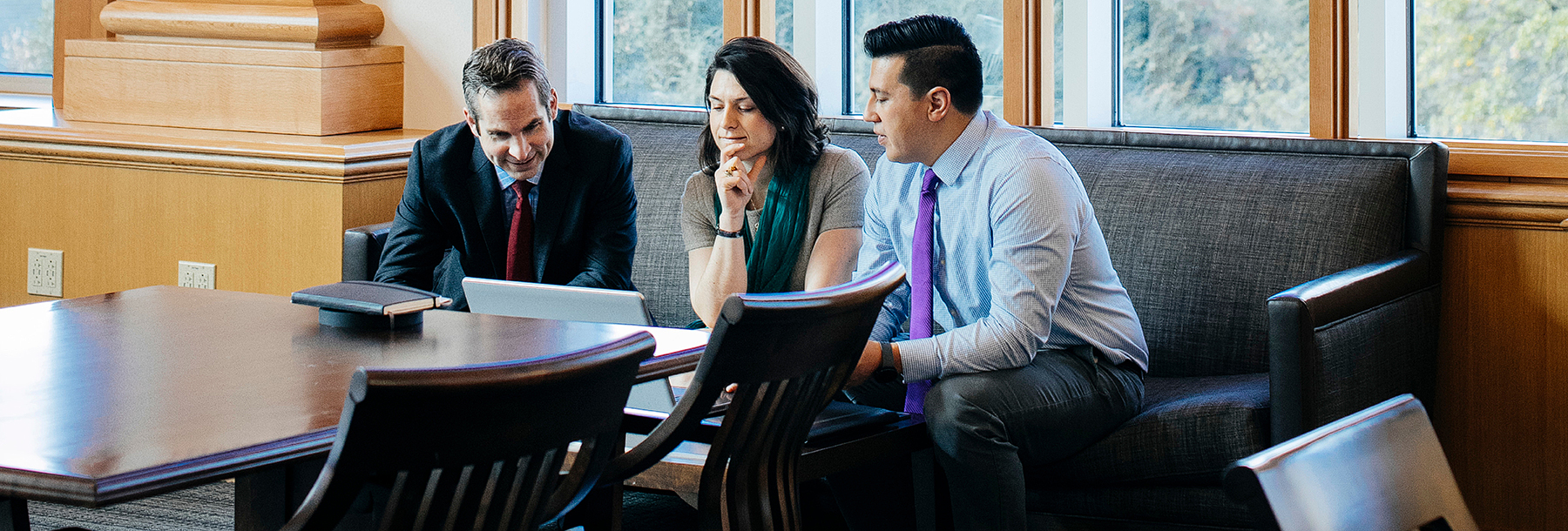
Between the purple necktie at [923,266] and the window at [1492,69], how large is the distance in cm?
123

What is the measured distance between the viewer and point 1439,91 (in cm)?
318

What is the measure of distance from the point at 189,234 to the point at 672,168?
4.43 ft

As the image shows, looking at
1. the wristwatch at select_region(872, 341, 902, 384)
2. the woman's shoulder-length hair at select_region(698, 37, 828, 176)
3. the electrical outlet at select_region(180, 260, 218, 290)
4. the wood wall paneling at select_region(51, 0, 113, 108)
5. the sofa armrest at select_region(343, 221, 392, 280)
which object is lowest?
the wristwatch at select_region(872, 341, 902, 384)

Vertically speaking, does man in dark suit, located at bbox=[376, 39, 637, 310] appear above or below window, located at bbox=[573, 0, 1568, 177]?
below

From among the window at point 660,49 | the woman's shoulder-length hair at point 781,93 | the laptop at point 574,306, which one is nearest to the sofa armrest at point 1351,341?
the woman's shoulder-length hair at point 781,93

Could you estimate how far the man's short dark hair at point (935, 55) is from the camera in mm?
2646

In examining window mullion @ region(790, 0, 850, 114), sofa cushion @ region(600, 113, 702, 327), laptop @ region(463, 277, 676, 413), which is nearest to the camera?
laptop @ region(463, 277, 676, 413)

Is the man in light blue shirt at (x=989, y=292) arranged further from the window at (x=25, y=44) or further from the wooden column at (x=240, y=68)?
the window at (x=25, y=44)

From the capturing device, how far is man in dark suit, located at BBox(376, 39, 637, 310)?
2.76m

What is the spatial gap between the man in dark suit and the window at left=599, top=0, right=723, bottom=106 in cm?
111

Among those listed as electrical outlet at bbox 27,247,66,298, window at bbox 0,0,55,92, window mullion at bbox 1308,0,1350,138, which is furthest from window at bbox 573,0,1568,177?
window at bbox 0,0,55,92

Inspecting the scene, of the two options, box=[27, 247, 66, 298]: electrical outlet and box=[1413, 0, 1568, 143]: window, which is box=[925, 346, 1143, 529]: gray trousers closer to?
box=[1413, 0, 1568, 143]: window

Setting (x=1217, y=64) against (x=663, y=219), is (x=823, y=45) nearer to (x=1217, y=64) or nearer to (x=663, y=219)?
(x=663, y=219)

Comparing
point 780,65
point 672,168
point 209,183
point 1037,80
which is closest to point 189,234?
point 209,183
